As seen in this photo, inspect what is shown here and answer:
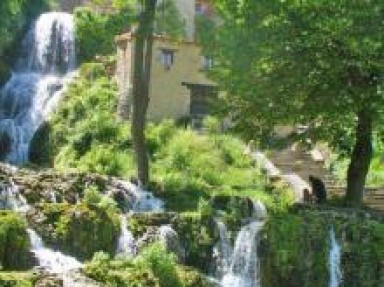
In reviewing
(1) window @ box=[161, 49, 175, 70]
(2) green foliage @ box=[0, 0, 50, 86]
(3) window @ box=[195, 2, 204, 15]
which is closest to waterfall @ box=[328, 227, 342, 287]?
(1) window @ box=[161, 49, 175, 70]

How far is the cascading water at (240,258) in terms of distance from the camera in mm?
25547

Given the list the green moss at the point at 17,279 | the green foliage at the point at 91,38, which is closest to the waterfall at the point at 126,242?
the green moss at the point at 17,279

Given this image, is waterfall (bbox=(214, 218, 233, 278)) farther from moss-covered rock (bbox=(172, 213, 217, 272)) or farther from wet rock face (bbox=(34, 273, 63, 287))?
wet rock face (bbox=(34, 273, 63, 287))

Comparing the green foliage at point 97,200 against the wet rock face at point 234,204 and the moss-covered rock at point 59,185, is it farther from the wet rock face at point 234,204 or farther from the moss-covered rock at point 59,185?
the wet rock face at point 234,204

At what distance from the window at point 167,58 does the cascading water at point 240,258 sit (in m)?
16.1

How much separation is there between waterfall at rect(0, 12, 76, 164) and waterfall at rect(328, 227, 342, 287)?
15.4 metres

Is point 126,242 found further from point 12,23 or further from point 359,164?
point 12,23

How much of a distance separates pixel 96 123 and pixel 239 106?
8258mm

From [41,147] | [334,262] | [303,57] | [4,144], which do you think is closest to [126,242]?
[334,262]

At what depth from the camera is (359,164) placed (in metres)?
30.9

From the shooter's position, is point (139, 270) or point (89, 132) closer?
point (139, 270)

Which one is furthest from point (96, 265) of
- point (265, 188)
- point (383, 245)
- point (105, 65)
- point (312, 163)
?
point (105, 65)

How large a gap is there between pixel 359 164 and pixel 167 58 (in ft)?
41.9

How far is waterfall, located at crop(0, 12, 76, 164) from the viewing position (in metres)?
40.3
